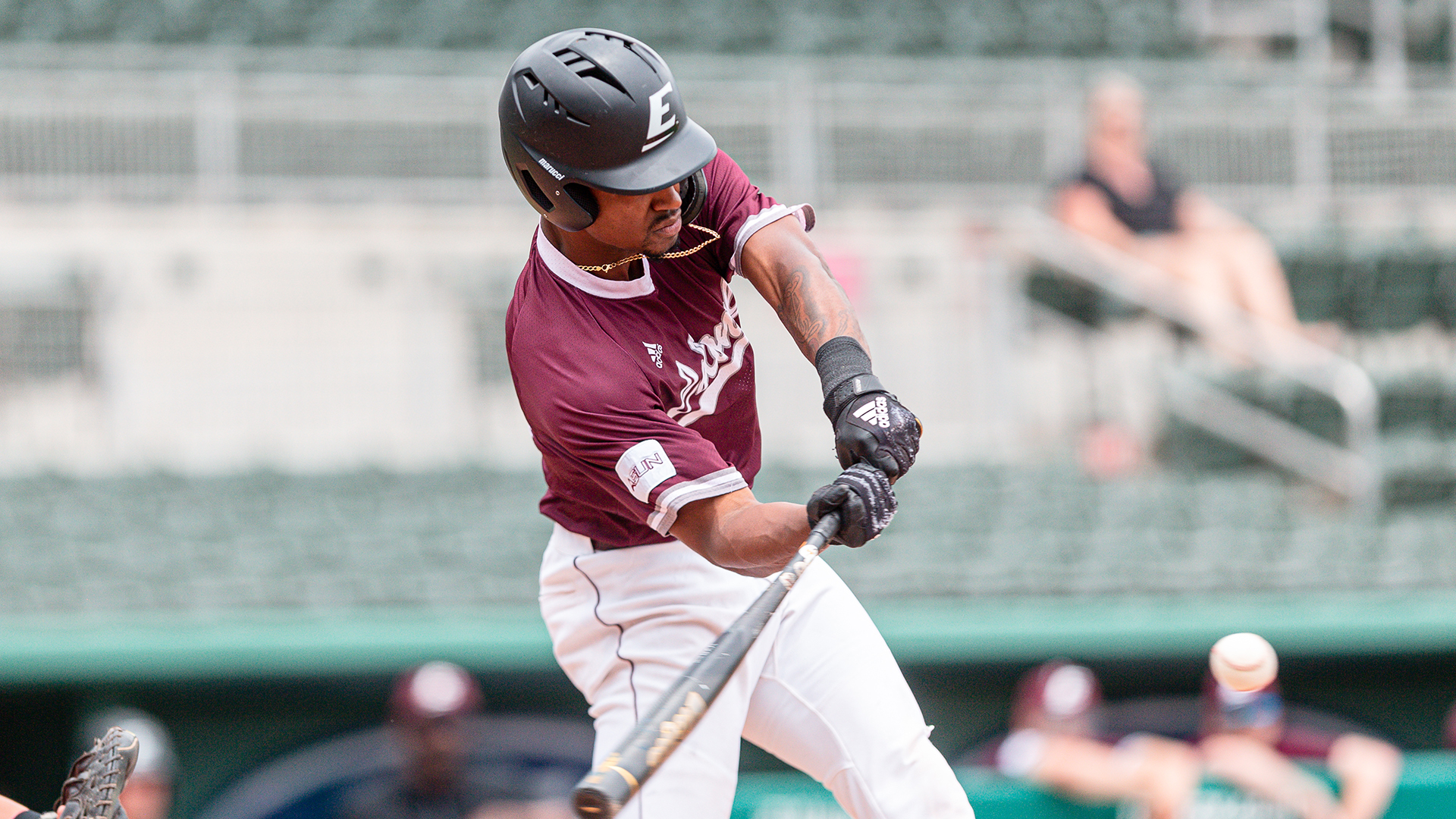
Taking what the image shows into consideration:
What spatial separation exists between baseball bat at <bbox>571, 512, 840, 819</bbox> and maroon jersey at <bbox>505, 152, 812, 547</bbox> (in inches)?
9.7

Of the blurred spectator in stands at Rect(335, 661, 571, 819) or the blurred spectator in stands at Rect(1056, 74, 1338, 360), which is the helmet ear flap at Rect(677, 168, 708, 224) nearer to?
the blurred spectator in stands at Rect(335, 661, 571, 819)

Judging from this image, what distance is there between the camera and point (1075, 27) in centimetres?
1035

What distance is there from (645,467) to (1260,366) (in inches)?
229

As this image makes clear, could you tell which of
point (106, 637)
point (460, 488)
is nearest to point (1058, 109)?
point (460, 488)

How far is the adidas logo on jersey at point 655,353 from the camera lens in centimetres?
283

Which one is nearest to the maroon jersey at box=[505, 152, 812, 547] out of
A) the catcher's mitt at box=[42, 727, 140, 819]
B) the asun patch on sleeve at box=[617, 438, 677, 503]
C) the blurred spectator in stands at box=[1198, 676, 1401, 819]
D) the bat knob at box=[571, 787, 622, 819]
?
the asun patch on sleeve at box=[617, 438, 677, 503]

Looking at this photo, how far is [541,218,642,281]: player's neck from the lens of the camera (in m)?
2.83

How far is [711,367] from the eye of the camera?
292 cm

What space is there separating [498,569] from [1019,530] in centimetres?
218

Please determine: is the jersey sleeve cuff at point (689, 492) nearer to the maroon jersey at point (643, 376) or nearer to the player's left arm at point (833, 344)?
the maroon jersey at point (643, 376)

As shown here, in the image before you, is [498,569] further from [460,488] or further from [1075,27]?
[1075,27]

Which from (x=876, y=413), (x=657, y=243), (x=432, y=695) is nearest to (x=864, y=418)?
(x=876, y=413)

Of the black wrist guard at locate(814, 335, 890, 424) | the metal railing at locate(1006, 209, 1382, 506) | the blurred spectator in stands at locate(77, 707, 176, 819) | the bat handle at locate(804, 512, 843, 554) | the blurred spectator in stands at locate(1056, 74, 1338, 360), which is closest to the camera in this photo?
the bat handle at locate(804, 512, 843, 554)

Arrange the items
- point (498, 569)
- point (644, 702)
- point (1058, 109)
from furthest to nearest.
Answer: point (1058, 109), point (498, 569), point (644, 702)
